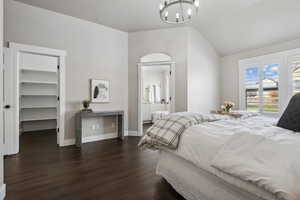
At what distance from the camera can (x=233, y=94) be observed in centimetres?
498

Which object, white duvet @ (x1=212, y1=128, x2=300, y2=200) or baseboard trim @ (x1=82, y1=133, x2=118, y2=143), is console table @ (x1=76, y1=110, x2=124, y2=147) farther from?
white duvet @ (x1=212, y1=128, x2=300, y2=200)

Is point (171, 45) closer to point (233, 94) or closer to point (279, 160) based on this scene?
point (233, 94)

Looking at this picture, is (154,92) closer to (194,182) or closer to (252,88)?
(252,88)

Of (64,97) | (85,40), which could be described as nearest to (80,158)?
(64,97)

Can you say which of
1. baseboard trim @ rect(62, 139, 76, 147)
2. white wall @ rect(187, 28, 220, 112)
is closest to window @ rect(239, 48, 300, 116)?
white wall @ rect(187, 28, 220, 112)

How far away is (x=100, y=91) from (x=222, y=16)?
3598 millimetres

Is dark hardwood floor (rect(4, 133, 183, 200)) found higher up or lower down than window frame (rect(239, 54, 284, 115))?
lower down

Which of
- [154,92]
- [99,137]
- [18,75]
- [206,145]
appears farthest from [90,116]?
[154,92]

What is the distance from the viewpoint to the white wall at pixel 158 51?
4.35 metres

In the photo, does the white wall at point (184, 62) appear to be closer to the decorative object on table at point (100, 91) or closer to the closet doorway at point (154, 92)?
the decorative object on table at point (100, 91)

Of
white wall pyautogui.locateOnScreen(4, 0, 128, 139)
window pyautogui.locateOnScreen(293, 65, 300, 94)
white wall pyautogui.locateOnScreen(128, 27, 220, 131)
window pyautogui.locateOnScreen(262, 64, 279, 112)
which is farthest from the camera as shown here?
white wall pyautogui.locateOnScreen(128, 27, 220, 131)

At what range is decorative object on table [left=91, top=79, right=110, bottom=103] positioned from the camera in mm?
4129

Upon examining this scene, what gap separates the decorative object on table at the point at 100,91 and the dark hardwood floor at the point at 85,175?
130 cm

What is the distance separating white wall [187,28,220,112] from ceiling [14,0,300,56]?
43 cm
